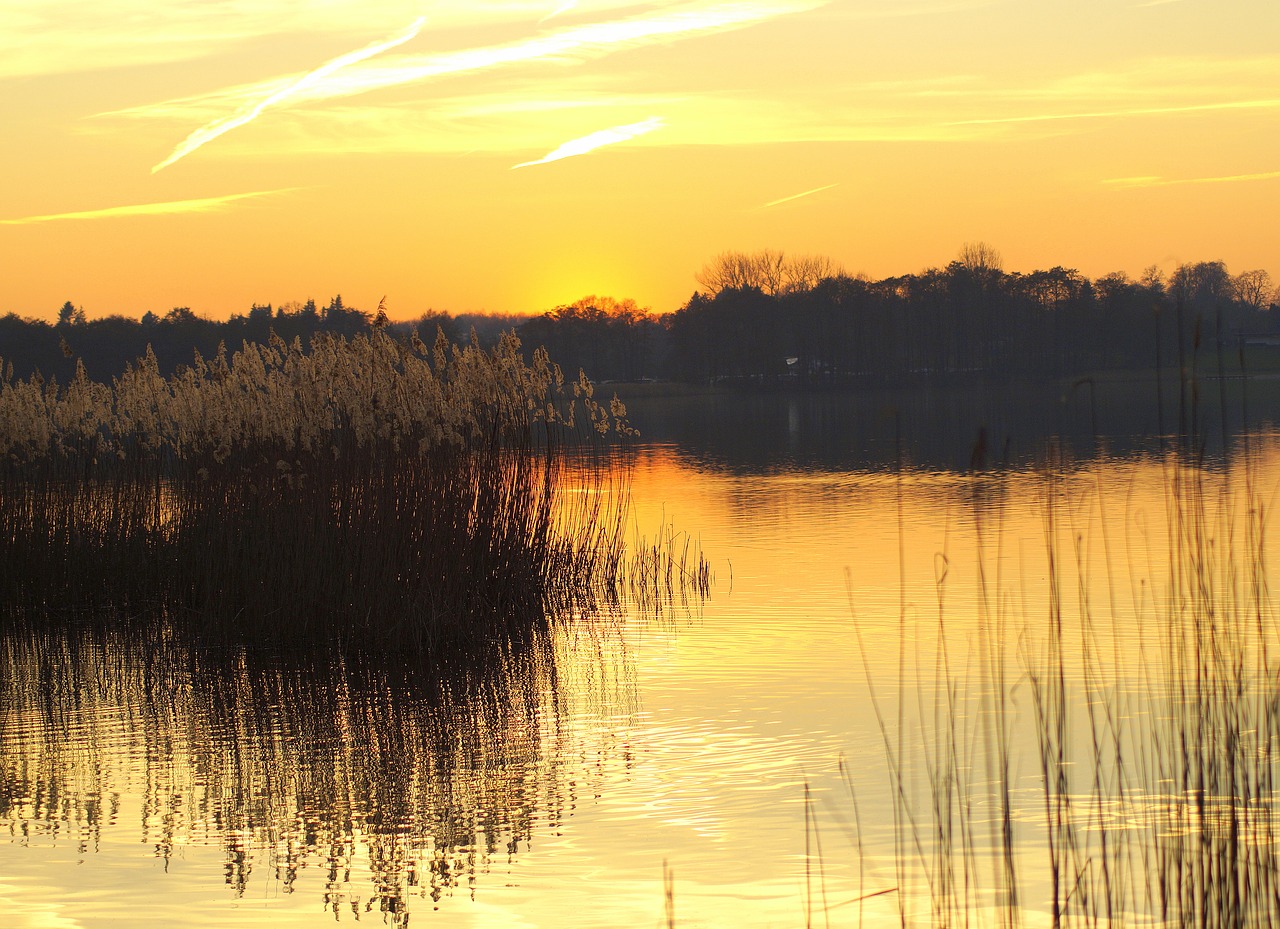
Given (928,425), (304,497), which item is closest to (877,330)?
(928,425)

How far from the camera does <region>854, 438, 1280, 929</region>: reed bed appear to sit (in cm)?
432

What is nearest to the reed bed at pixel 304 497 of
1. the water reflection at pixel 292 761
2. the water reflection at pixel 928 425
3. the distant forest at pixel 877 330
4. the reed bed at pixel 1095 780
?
the water reflection at pixel 292 761

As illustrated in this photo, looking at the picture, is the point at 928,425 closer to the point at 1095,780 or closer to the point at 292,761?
the point at 292,761

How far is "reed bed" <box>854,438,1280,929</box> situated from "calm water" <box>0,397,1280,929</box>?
0.41ft

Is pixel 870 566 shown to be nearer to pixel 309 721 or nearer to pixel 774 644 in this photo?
pixel 774 644

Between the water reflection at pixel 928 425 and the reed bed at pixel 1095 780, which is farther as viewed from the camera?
the water reflection at pixel 928 425

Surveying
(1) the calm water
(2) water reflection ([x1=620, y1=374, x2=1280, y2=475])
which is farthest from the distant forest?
(1) the calm water

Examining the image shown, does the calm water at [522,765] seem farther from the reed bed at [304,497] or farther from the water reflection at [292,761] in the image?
the reed bed at [304,497]

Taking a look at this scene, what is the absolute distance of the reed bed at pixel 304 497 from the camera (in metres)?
10.5

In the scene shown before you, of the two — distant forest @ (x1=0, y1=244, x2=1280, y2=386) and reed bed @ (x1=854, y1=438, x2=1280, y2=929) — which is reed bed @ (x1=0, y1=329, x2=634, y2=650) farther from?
distant forest @ (x1=0, y1=244, x2=1280, y2=386)

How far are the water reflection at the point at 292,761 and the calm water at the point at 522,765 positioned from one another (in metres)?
0.02

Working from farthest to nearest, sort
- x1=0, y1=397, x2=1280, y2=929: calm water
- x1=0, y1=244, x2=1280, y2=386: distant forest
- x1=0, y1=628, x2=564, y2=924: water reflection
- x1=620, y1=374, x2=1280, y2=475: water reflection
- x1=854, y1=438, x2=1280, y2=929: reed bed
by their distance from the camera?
x1=0, y1=244, x2=1280, y2=386: distant forest → x1=620, y1=374, x2=1280, y2=475: water reflection → x1=0, y1=628, x2=564, y2=924: water reflection → x1=0, y1=397, x2=1280, y2=929: calm water → x1=854, y1=438, x2=1280, y2=929: reed bed

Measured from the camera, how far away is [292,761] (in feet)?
23.7

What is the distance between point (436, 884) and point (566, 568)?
7.81 metres
